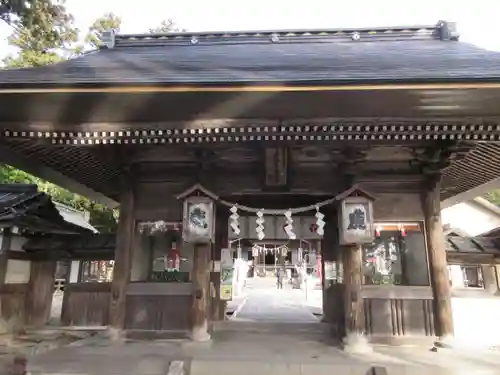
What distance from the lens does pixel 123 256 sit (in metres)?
6.80

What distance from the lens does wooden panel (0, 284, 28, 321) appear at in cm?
851

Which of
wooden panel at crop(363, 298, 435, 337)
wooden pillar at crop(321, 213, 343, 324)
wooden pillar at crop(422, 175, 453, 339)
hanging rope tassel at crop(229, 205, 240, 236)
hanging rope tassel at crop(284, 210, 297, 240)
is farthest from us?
wooden pillar at crop(321, 213, 343, 324)

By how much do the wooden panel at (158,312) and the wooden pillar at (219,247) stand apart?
1.01 meters

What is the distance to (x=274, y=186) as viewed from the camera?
694 cm

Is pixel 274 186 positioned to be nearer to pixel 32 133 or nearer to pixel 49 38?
pixel 32 133

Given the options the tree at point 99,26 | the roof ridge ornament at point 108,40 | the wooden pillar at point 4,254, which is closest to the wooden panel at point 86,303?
the wooden pillar at point 4,254

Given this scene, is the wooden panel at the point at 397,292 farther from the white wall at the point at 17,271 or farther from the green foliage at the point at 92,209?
the green foliage at the point at 92,209

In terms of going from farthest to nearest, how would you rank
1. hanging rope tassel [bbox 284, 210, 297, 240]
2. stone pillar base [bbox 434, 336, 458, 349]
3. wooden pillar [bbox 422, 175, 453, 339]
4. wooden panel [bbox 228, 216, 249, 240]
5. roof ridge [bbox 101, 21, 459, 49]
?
roof ridge [bbox 101, 21, 459, 49], wooden panel [bbox 228, 216, 249, 240], hanging rope tassel [bbox 284, 210, 297, 240], wooden pillar [bbox 422, 175, 453, 339], stone pillar base [bbox 434, 336, 458, 349]

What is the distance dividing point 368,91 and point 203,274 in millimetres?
4258

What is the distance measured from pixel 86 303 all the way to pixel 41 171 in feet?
15.3

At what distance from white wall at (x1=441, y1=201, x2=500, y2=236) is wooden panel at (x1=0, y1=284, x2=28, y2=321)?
24.2 metres

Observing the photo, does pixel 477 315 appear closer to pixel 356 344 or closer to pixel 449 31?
pixel 356 344

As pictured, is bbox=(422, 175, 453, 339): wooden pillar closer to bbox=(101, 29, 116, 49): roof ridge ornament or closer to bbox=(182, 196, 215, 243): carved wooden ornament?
bbox=(182, 196, 215, 243): carved wooden ornament

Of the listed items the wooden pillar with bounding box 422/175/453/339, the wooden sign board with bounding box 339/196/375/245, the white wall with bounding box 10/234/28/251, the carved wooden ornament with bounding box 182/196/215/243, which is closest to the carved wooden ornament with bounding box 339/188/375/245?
the wooden sign board with bounding box 339/196/375/245
